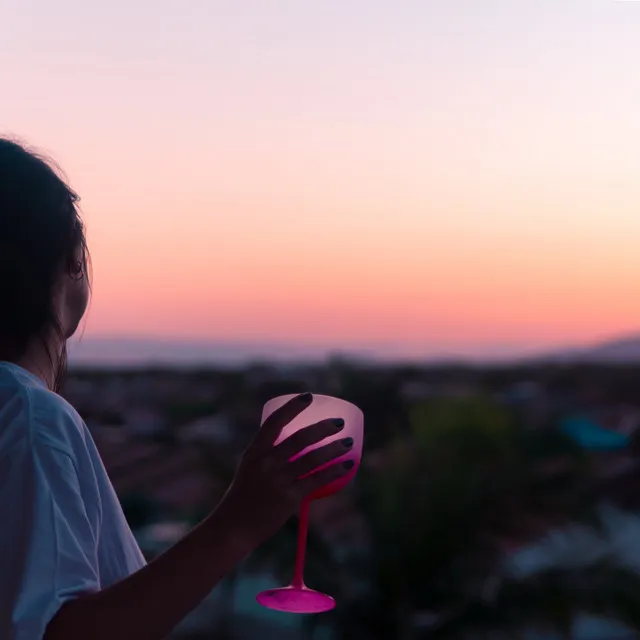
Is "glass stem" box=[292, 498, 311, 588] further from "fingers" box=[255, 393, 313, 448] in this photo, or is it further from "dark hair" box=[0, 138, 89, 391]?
"dark hair" box=[0, 138, 89, 391]

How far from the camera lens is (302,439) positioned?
0.52 meters

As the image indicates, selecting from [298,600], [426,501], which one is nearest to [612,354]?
[426,501]

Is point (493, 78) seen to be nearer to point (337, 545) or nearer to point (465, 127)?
point (465, 127)

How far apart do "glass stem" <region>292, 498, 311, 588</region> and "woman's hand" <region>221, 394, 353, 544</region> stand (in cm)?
9

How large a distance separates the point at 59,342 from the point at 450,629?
13.6 ft

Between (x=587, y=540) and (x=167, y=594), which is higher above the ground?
(x=167, y=594)

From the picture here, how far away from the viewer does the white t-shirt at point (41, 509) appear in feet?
1.51

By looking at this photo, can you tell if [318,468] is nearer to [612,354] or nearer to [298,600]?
[298,600]

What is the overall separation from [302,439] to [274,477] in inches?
1.1

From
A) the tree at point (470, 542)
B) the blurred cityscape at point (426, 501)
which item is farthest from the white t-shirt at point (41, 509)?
the tree at point (470, 542)

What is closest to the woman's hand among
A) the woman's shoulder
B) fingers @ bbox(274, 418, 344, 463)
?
fingers @ bbox(274, 418, 344, 463)

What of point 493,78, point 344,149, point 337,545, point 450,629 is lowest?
point 450,629

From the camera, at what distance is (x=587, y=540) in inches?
160

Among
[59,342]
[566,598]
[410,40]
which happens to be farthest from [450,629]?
[59,342]
